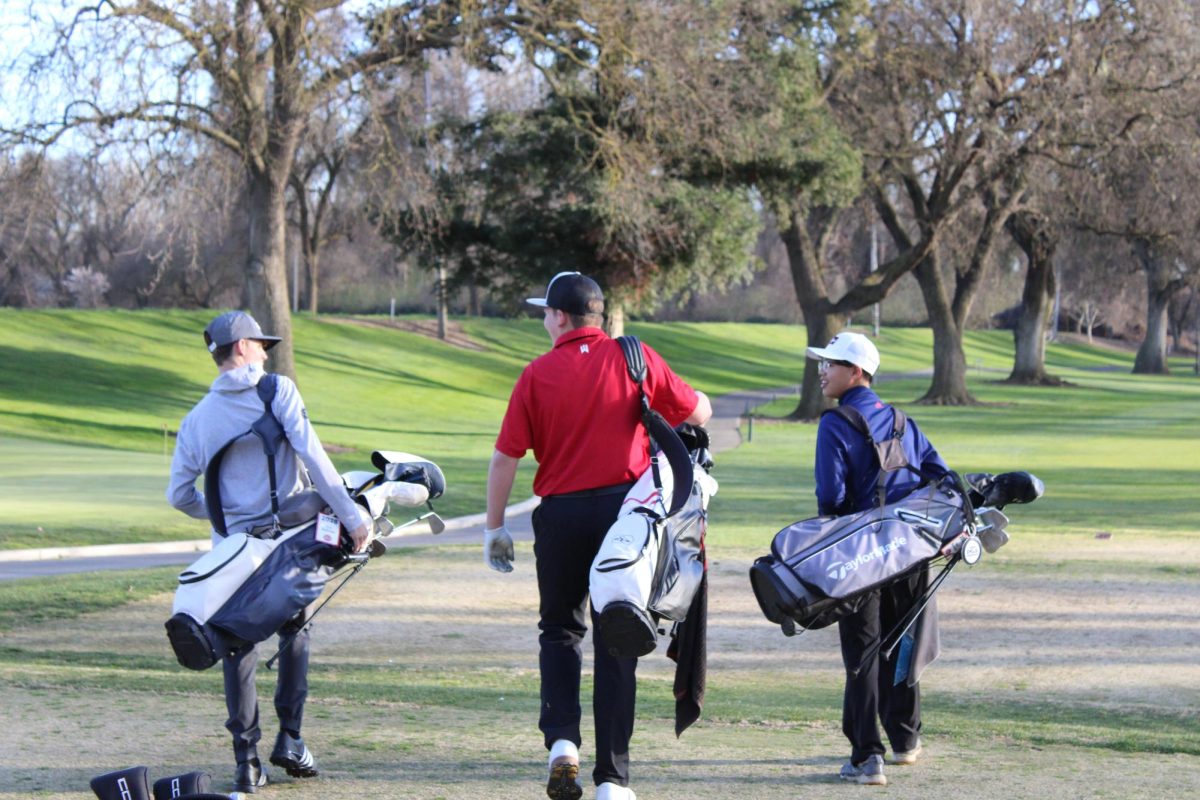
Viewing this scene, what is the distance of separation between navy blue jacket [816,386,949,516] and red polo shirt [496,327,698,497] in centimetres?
73

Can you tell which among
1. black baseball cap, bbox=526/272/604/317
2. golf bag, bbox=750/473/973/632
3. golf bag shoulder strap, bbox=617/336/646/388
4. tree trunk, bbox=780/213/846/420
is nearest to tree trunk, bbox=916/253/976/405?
tree trunk, bbox=780/213/846/420

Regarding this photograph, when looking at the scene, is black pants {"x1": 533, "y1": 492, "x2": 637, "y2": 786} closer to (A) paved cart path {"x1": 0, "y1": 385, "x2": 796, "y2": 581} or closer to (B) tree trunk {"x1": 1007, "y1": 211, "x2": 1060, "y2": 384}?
(A) paved cart path {"x1": 0, "y1": 385, "x2": 796, "y2": 581}

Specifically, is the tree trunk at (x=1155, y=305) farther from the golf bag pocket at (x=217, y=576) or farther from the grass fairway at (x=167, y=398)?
the golf bag pocket at (x=217, y=576)

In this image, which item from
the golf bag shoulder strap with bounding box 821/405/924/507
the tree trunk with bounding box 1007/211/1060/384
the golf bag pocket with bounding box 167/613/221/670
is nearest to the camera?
the golf bag pocket with bounding box 167/613/221/670

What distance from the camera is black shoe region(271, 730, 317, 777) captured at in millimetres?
6008

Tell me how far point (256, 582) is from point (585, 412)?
4.75 ft

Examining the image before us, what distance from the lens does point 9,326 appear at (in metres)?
47.3

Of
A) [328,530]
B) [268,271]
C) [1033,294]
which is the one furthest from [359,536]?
[1033,294]

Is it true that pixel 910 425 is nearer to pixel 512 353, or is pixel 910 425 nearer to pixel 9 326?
pixel 9 326

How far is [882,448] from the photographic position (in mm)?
6215

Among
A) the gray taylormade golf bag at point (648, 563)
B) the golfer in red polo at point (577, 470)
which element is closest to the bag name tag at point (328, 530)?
the golfer in red polo at point (577, 470)

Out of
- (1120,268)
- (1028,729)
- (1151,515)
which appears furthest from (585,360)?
(1120,268)

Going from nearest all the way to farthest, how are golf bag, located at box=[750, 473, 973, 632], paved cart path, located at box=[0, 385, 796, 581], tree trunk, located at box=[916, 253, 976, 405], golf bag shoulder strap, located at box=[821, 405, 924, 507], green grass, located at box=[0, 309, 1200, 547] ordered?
golf bag, located at box=[750, 473, 973, 632]
golf bag shoulder strap, located at box=[821, 405, 924, 507]
paved cart path, located at box=[0, 385, 796, 581]
green grass, located at box=[0, 309, 1200, 547]
tree trunk, located at box=[916, 253, 976, 405]

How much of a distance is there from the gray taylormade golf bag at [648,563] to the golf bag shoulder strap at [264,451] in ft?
4.58
